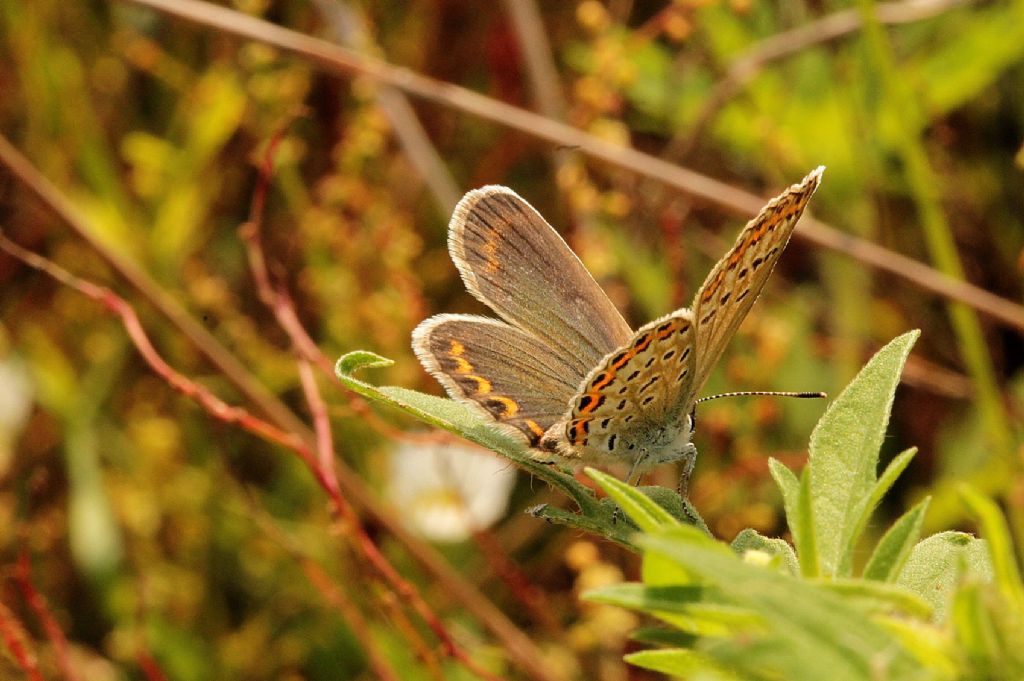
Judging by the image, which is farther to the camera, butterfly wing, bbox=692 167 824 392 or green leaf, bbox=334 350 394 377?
butterfly wing, bbox=692 167 824 392

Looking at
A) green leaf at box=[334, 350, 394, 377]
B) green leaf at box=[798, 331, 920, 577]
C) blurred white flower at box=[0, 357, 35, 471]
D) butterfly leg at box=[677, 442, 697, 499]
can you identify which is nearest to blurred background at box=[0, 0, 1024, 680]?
blurred white flower at box=[0, 357, 35, 471]

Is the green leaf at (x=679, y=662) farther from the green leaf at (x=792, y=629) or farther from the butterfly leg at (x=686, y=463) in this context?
the butterfly leg at (x=686, y=463)

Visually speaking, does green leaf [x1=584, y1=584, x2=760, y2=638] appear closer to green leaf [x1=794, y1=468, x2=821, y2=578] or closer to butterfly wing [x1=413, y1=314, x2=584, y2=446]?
green leaf [x1=794, y1=468, x2=821, y2=578]

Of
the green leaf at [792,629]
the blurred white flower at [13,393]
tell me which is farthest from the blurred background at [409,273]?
the green leaf at [792,629]

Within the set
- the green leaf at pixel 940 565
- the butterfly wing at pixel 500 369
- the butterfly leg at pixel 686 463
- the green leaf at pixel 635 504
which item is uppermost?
the butterfly leg at pixel 686 463

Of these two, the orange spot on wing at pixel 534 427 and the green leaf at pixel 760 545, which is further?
the orange spot on wing at pixel 534 427

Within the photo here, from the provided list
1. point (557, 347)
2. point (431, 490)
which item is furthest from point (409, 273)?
point (557, 347)

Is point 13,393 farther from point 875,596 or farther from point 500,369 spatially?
point 875,596

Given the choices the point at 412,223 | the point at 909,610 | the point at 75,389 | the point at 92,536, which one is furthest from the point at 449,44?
the point at 909,610
